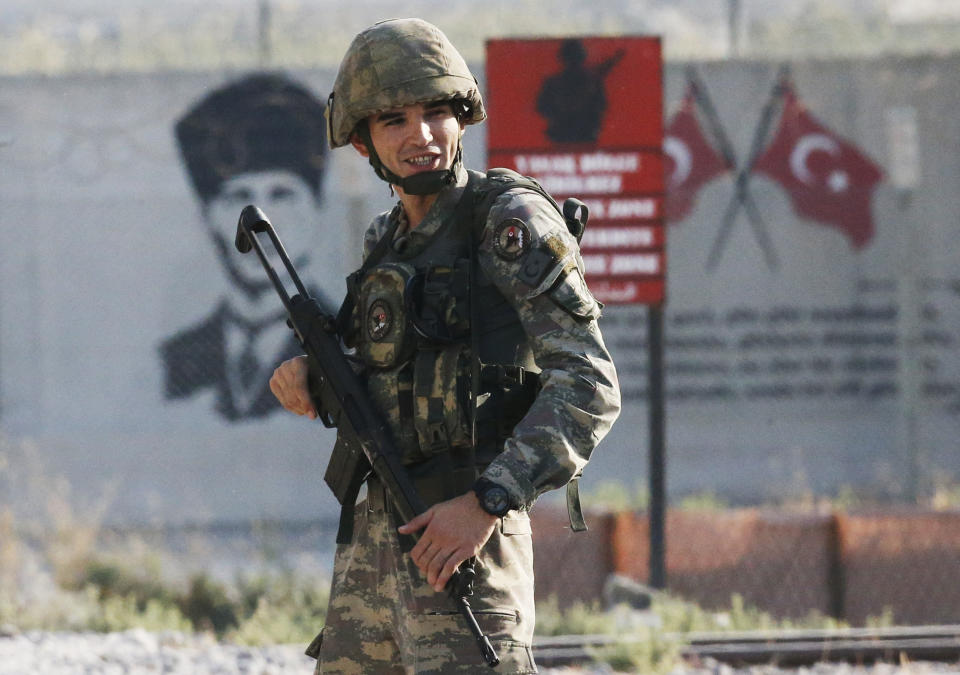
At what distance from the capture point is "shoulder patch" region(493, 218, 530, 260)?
103 inches

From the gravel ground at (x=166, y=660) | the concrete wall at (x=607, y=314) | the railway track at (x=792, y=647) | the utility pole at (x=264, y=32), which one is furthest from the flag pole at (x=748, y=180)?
the gravel ground at (x=166, y=660)

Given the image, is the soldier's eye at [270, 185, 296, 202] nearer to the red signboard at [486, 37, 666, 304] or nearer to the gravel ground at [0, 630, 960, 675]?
the red signboard at [486, 37, 666, 304]

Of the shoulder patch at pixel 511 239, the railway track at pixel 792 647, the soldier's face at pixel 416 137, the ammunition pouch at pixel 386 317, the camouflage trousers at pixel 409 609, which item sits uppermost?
the soldier's face at pixel 416 137

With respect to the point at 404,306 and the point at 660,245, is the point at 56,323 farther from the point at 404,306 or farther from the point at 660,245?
the point at 404,306

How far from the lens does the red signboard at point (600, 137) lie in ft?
22.9

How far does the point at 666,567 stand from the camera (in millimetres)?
6852

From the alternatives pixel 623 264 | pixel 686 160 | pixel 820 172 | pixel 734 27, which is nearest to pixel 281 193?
pixel 686 160

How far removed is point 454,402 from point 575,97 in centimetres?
455

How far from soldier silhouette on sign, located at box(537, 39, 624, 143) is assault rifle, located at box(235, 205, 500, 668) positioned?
410cm

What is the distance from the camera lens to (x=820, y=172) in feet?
37.8

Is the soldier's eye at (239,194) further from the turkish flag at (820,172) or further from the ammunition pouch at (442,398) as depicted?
the ammunition pouch at (442,398)

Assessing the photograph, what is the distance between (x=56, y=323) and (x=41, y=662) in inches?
258

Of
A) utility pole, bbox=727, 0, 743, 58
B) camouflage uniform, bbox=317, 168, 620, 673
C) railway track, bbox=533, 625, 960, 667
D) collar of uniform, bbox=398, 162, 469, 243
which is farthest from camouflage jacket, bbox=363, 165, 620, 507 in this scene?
utility pole, bbox=727, 0, 743, 58

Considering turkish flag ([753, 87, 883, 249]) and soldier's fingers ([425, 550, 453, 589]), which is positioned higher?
turkish flag ([753, 87, 883, 249])
